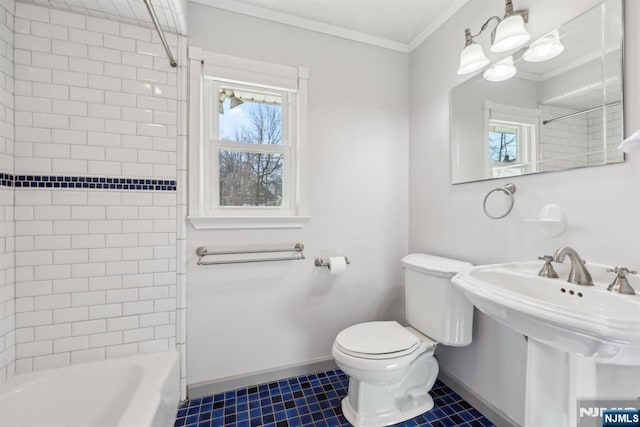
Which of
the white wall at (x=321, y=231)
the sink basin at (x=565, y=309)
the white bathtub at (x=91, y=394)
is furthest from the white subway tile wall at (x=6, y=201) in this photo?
the sink basin at (x=565, y=309)

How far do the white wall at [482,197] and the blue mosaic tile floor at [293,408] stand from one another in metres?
0.17

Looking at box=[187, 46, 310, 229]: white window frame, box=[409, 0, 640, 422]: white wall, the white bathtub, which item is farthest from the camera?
box=[187, 46, 310, 229]: white window frame

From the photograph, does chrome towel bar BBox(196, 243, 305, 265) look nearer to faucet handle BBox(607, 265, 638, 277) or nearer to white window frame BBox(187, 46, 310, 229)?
white window frame BBox(187, 46, 310, 229)

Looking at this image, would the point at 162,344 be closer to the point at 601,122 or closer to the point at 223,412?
the point at 223,412

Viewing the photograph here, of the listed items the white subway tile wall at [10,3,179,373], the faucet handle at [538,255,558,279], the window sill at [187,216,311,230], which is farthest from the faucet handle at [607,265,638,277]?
the white subway tile wall at [10,3,179,373]

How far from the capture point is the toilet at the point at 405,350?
1344mm

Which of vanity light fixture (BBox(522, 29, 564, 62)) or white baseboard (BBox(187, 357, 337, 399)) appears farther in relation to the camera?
white baseboard (BBox(187, 357, 337, 399))

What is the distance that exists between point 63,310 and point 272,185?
1.29m

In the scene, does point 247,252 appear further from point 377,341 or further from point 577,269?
point 577,269

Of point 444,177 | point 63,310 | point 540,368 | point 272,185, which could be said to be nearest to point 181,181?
point 272,185

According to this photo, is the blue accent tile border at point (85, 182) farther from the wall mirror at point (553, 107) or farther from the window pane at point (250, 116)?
the wall mirror at point (553, 107)

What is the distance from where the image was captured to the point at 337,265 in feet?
5.94

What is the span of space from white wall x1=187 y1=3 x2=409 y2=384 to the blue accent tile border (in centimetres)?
32

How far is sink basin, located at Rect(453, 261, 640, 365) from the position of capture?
683mm
